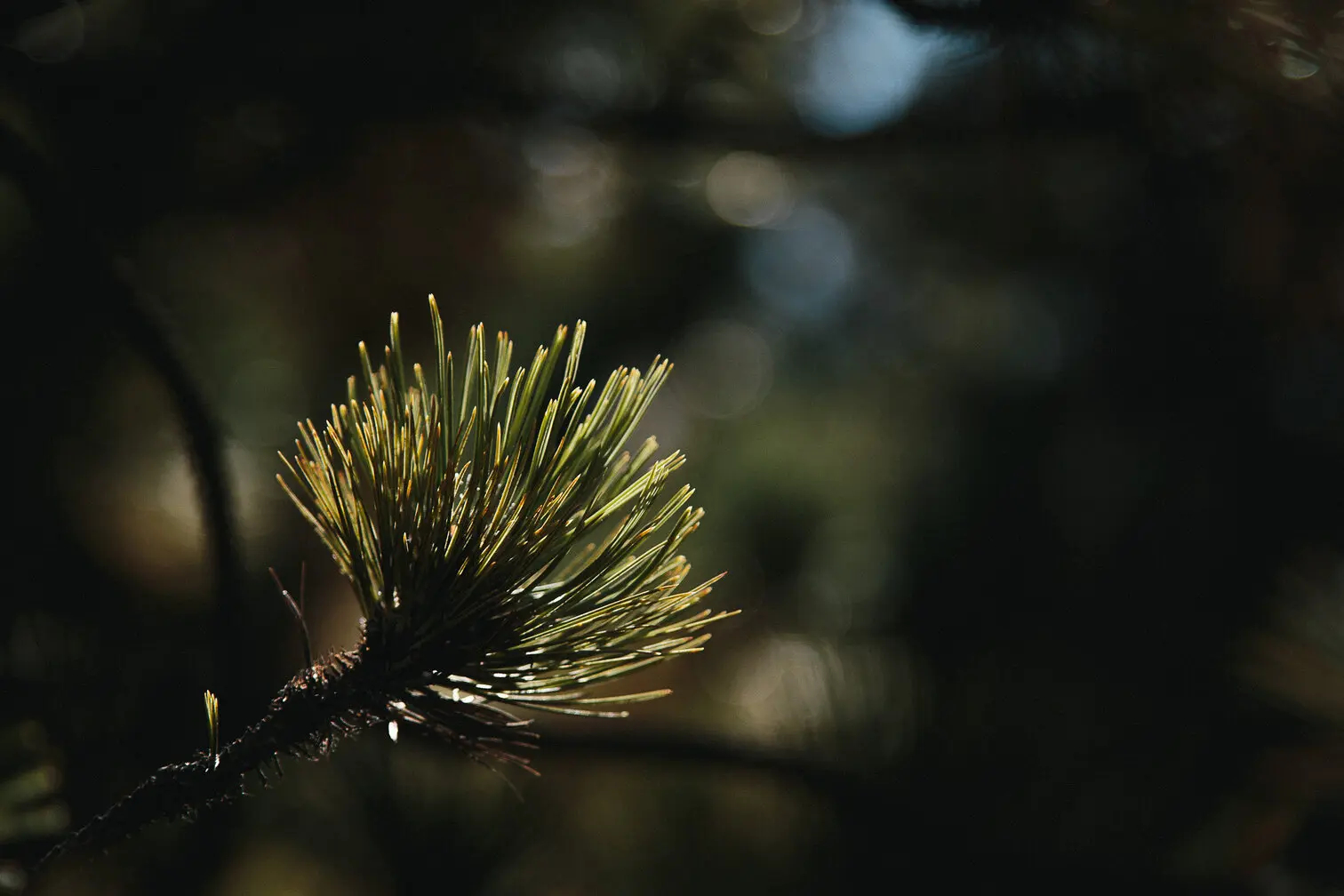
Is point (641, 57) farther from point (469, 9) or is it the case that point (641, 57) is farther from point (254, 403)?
point (254, 403)

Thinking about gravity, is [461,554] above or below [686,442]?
below

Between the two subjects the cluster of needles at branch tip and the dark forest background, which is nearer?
the cluster of needles at branch tip

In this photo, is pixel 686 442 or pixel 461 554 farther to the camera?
pixel 686 442

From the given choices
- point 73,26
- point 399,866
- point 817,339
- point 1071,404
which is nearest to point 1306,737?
point 399,866
